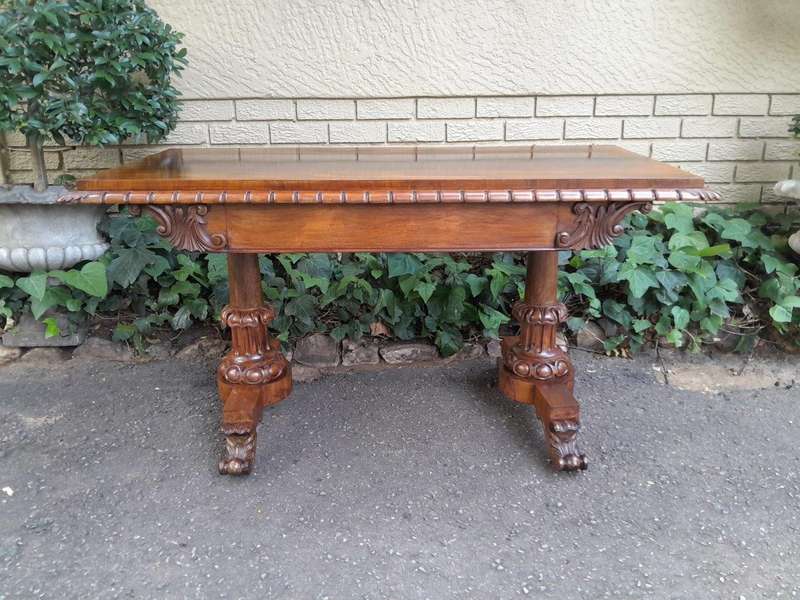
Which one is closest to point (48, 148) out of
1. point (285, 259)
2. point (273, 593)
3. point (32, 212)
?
point (32, 212)

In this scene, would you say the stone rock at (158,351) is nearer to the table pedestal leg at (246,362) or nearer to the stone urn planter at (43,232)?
the stone urn planter at (43,232)

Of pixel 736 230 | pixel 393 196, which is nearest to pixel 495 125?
pixel 736 230

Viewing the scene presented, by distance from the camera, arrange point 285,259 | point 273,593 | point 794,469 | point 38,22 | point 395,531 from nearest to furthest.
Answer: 1. point 273,593
2. point 395,531
3. point 794,469
4. point 38,22
5. point 285,259

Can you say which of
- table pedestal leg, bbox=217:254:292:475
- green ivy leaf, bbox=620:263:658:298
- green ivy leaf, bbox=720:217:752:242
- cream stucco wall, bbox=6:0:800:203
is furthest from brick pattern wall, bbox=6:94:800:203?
table pedestal leg, bbox=217:254:292:475

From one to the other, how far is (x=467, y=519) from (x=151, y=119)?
186cm

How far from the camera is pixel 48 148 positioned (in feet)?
9.41

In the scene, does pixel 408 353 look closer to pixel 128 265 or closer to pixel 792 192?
pixel 128 265

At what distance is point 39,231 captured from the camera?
2543 millimetres

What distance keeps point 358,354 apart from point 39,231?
1.37 metres

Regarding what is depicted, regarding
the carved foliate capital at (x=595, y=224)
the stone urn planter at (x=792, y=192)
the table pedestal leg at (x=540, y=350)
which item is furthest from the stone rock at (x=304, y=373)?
the stone urn planter at (x=792, y=192)

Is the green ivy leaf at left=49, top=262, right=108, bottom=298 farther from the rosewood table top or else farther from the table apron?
the table apron

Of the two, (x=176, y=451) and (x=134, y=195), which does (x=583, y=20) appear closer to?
(x=134, y=195)

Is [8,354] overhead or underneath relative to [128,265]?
underneath

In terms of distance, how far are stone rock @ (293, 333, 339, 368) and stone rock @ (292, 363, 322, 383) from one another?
0.07ft
